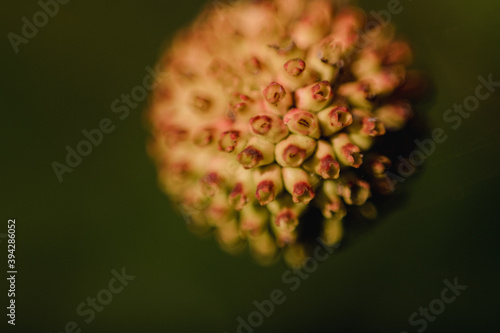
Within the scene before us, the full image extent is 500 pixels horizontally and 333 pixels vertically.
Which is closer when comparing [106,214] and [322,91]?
[322,91]

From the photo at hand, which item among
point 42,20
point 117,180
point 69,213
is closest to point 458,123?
point 117,180

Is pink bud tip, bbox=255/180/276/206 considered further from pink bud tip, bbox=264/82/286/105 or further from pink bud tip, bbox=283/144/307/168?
pink bud tip, bbox=264/82/286/105

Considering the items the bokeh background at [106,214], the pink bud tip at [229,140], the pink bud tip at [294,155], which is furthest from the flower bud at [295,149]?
the bokeh background at [106,214]

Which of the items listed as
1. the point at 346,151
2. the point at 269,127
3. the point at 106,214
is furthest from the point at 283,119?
the point at 106,214

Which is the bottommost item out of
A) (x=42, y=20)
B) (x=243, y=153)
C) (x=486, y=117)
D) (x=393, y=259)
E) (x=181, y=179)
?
(x=393, y=259)

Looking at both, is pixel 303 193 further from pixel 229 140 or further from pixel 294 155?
pixel 229 140

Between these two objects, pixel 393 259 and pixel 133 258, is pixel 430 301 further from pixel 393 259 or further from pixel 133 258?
pixel 133 258

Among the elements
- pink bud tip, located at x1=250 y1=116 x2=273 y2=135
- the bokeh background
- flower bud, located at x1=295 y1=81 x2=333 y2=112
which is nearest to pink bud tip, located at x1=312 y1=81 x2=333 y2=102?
flower bud, located at x1=295 y1=81 x2=333 y2=112

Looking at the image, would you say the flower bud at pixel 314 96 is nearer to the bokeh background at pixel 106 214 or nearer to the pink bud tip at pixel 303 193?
the pink bud tip at pixel 303 193

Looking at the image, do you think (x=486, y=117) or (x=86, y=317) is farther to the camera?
(x=86, y=317)
